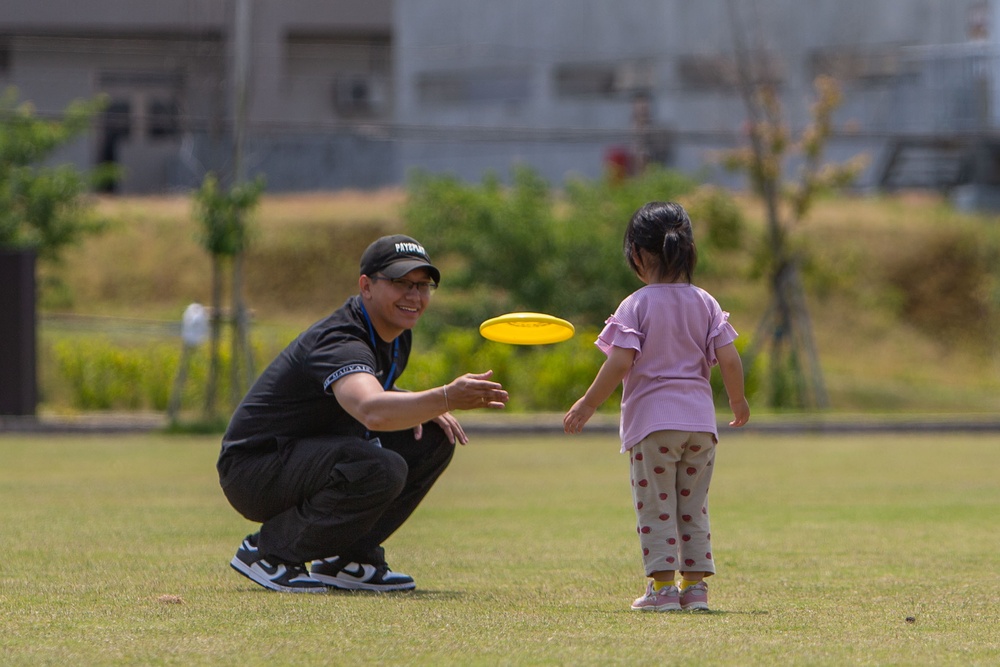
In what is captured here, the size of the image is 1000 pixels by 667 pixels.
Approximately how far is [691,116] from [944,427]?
793 inches

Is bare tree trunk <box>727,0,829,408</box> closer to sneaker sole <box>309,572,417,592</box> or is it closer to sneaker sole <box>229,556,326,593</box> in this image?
sneaker sole <box>309,572,417,592</box>

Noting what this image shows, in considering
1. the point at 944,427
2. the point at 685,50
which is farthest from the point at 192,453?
the point at 685,50

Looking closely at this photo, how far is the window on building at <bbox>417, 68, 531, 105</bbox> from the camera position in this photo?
38.2 m

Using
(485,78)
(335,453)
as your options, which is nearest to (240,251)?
(335,453)

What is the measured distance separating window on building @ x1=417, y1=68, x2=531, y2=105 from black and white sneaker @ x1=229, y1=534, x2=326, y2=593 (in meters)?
33.1

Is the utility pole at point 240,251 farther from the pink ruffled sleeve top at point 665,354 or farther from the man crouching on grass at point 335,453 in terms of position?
the pink ruffled sleeve top at point 665,354

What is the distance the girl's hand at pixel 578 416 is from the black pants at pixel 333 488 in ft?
2.30

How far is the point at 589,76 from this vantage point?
37906 mm

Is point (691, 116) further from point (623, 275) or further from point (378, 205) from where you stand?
point (623, 275)

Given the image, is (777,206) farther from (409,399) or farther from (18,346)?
(409,399)

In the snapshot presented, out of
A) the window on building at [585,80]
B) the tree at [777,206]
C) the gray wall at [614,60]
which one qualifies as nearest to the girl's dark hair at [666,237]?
the tree at [777,206]

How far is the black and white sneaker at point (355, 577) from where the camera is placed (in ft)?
18.3

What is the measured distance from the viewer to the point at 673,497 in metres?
5.18

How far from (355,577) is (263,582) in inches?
13.7
